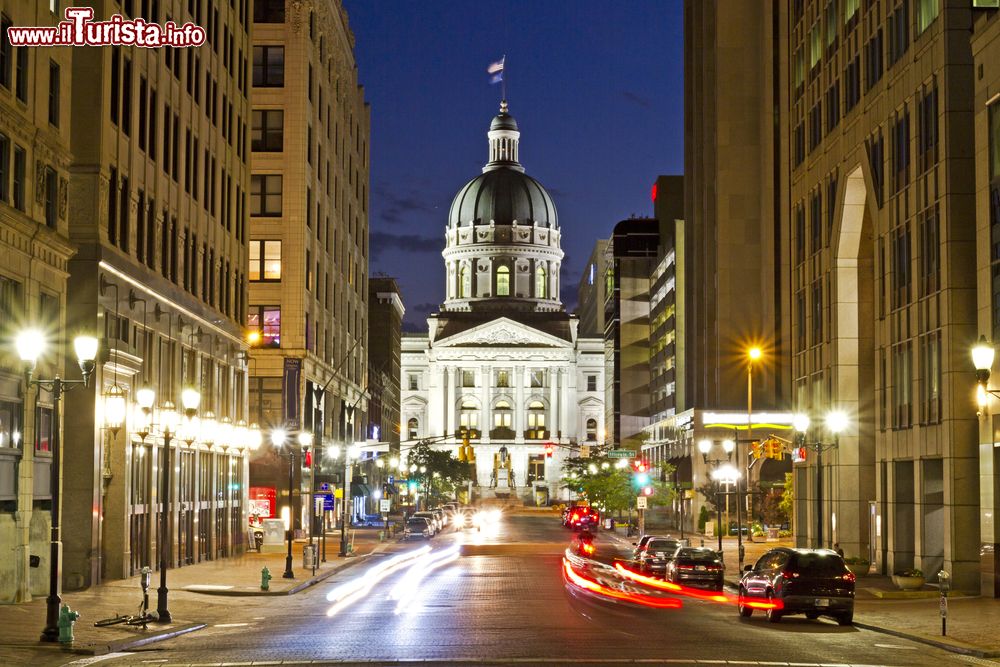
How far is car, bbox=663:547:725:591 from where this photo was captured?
45781mm

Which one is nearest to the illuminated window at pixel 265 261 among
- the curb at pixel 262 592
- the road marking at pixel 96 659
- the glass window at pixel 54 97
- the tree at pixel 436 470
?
the curb at pixel 262 592

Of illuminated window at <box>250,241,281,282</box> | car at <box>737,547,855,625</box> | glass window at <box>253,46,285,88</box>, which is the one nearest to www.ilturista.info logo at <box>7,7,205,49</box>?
car at <box>737,547,855,625</box>

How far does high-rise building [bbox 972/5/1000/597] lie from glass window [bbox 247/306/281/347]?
4933 cm

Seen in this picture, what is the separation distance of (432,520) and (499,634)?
217ft

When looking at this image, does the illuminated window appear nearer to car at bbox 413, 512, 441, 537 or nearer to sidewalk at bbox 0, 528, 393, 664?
car at bbox 413, 512, 441, 537

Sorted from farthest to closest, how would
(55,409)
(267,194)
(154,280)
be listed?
1. (267,194)
2. (154,280)
3. (55,409)

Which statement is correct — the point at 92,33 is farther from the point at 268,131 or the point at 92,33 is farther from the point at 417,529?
the point at 417,529

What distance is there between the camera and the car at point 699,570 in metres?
45.8

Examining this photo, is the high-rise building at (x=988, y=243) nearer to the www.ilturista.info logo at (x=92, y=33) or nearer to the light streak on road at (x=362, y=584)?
the light streak on road at (x=362, y=584)

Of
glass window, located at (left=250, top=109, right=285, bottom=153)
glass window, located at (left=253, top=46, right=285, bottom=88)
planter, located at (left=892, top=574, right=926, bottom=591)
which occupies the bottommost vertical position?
planter, located at (left=892, top=574, right=926, bottom=591)

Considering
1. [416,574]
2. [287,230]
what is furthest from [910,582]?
[287,230]

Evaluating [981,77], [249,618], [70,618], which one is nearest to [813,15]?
[981,77]

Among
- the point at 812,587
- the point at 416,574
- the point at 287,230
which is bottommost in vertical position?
the point at 416,574

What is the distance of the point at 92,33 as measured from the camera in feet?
137
